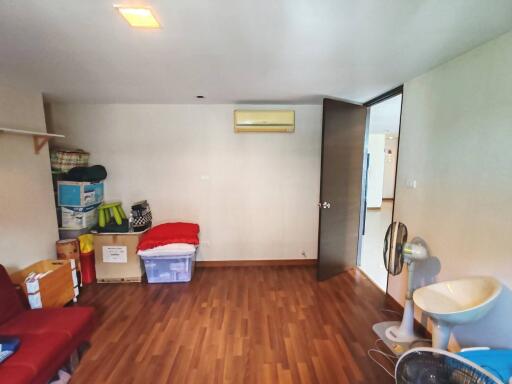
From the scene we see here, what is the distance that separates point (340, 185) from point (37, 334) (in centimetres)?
314

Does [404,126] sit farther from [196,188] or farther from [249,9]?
[196,188]

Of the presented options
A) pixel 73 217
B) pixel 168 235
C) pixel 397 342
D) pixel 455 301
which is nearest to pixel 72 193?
pixel 73 217

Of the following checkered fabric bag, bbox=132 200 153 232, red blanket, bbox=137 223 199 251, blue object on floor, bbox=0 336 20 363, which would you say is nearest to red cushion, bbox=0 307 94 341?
blue object on floor, bbox=0 336 20 363

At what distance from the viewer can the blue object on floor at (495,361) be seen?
1.16 m

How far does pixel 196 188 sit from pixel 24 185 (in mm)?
1809

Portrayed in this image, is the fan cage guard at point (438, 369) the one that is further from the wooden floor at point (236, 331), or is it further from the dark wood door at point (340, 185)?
the dark wood door at point (340, 185)

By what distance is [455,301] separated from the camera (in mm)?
1636

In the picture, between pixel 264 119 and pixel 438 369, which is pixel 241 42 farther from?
pixel 438 369

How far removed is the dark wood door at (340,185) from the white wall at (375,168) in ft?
12.5

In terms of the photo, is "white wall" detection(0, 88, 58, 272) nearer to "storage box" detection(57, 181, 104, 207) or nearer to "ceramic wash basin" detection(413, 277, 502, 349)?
"storage box" detection(57, 181, 104, 207)

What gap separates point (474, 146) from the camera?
5.39 feet

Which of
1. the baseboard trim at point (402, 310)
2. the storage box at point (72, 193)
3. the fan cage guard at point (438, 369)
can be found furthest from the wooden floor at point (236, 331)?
the storage box at point (72, 193)

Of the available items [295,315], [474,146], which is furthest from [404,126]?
[295,315]

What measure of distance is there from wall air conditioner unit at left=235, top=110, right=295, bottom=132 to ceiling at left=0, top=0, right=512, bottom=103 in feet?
1.97
